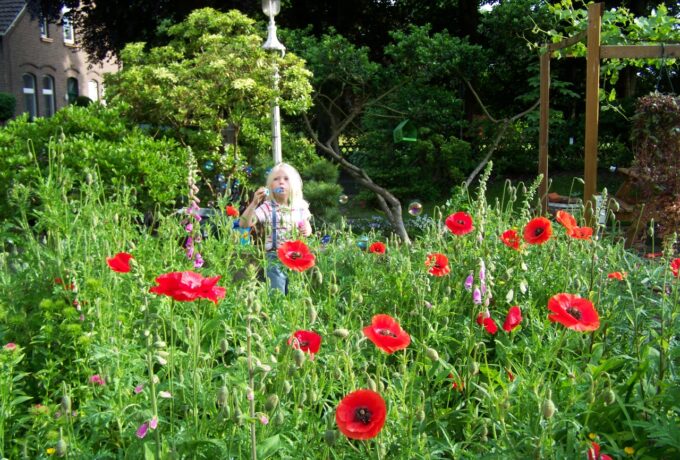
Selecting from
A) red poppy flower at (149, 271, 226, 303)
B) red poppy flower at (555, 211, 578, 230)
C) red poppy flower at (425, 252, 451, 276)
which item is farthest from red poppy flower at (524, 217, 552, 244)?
red poppy flower at (149, 271, 226, 303)

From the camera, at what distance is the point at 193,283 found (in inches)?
61.8

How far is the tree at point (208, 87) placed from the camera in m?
7.49

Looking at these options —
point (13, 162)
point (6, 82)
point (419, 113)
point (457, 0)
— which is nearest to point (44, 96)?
point (6, 82)

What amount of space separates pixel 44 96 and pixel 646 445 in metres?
30.9

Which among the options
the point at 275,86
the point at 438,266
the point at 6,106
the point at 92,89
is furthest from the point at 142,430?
the point at 92,89

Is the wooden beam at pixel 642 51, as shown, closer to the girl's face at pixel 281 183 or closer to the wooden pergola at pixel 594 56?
the wooden pergola at pixel 594 56

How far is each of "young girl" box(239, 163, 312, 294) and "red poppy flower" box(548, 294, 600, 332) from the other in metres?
1.96

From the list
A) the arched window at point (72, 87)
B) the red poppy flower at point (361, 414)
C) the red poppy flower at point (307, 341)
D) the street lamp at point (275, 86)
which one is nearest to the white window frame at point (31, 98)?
the arched window at point (72, 87)

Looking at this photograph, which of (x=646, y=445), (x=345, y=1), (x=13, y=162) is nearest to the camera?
(x=646, y=445)

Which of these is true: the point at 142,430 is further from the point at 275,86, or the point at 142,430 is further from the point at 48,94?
the point at 48,94

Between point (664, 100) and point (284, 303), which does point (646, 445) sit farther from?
point (664, 100)

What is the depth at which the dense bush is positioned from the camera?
15.7ft

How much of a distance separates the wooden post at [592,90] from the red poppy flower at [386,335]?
13.6ft

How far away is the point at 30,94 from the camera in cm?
2831
